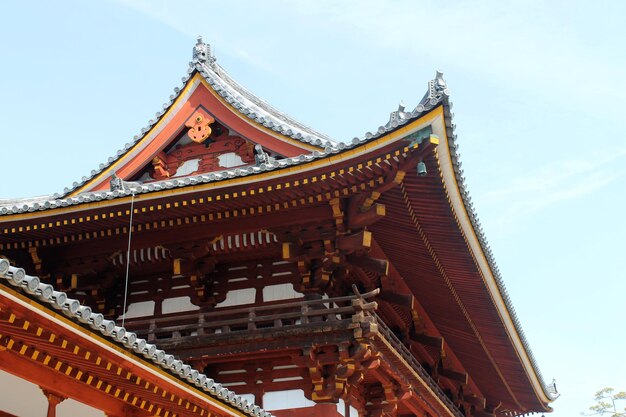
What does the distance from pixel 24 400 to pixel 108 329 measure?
1.51 metres

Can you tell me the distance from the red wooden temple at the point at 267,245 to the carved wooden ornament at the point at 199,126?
0.11ft

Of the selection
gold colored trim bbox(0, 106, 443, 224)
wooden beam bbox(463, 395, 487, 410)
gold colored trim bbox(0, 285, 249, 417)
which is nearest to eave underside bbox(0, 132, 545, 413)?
gold colored trim bbox(0, 106, 443, 224)

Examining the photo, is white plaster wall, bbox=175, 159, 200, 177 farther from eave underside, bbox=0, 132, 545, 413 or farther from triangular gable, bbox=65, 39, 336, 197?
eave underside, bbox=0, 132, 545, 413

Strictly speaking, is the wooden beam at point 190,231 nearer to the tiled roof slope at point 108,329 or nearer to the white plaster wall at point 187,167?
the white plaster wall at point 187,167

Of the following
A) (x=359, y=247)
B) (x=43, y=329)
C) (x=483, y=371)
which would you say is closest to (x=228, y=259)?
(x=359, y=247)

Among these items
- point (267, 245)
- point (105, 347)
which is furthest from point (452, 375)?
point (105, 347)

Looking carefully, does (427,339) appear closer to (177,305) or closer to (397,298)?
(397,298)

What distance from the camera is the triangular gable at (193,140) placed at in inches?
629

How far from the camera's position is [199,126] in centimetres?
1628

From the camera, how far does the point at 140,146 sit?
1638 centimetres

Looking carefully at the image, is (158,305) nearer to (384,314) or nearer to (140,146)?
(140,146)

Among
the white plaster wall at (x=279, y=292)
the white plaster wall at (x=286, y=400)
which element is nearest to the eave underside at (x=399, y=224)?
the white plaster wall at (x=279, y=292)

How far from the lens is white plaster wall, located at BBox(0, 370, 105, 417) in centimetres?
843

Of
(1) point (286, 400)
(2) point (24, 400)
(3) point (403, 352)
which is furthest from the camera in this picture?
(3) point (403, 352)
